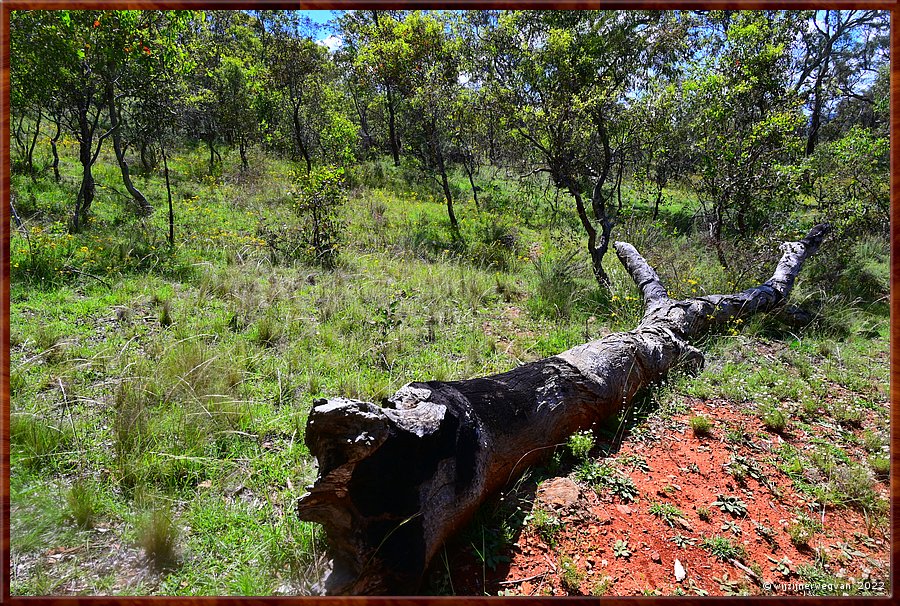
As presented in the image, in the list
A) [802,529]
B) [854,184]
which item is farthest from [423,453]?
[854,184]

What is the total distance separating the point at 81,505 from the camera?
208 cm

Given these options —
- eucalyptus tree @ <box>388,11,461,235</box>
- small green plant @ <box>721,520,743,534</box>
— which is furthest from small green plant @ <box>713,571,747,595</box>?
eucalyptus tree @ <box>388,11,461,235</box>

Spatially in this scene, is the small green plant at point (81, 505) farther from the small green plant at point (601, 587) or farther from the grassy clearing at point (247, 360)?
the small green plant at point (601, 587)

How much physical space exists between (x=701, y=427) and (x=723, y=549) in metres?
1.28

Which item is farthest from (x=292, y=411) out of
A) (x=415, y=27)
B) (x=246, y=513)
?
(x=415, y=27)

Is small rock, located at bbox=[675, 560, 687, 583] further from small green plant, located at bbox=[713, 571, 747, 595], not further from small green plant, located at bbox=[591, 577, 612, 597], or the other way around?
small green plant, located at bbox=[591, 577, 612, 597]

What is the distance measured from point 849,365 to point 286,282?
6818 millimetres

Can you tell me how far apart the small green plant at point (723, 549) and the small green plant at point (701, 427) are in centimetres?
118

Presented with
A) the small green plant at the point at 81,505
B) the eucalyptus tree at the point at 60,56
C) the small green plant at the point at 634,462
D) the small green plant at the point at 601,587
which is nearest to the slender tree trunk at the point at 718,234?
the small green plant at the point at 634,462

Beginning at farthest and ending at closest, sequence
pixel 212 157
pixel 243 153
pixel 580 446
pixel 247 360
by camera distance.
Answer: pixel 243 153, pixel 212 157, pixel 247 360, pixel 580 446

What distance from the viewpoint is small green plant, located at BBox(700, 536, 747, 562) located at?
2098mm

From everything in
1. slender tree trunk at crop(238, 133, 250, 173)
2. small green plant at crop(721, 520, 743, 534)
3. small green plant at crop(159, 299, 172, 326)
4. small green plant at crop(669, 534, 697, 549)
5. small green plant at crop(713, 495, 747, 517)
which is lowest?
small green plant at crop(721, 520, 743, 534)

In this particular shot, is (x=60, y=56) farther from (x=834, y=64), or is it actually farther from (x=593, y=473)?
(x=834, y=64)

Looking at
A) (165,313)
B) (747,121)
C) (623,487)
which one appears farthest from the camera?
(747,121)
